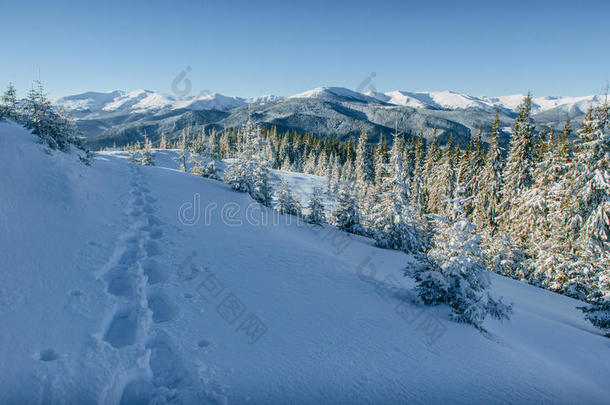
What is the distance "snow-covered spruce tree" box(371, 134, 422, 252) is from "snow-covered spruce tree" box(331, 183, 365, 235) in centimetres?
172

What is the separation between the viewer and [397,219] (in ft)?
48.5

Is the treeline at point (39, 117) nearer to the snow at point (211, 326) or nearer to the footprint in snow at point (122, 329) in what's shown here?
the snow at point (211, 326)

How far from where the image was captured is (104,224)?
7234 mm

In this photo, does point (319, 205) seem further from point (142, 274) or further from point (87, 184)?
point (142, 274)

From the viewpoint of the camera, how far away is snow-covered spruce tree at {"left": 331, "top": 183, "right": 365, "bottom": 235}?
57.9 feet

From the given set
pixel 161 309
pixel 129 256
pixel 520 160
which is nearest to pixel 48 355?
pixel 161 309

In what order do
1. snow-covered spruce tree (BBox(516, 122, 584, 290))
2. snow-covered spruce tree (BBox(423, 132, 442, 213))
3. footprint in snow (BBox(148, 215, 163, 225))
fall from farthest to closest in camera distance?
snow-covered spruce tree (BBox(423, 132, 442, 213)) → snow-covered spruce tree (BBox(516, 122, 584, 290)) → footprint in snow (BBox(148, 215, 163, 225))

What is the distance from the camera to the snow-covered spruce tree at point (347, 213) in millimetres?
17656

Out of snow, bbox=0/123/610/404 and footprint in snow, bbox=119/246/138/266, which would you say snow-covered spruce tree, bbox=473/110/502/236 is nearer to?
snow, bbox=0/123/610/404

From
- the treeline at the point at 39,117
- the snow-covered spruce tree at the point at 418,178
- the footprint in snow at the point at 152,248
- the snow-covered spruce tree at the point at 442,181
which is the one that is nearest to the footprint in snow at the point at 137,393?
the footprint in snow at the point at 152,248

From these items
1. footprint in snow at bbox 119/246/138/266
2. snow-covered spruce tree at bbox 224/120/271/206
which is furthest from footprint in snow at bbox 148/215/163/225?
snow-covered spruce tree at bbox 224/120/271/206

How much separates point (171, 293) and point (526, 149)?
30.0 m

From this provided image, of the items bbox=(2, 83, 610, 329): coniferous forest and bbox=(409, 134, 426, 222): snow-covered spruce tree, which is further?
bbox=(409, 134, 426, 222): snow-covered spruce tree

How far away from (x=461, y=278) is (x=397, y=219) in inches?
340
